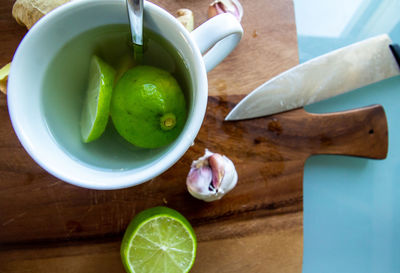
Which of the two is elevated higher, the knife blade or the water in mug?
the water in mug

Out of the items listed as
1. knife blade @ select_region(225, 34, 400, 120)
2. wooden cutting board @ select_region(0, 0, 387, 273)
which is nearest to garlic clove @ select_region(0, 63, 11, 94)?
wooden cutting board @ select_region(0, 0, 387, 273)

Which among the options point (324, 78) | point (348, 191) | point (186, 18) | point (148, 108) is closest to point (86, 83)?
point (148, 108)

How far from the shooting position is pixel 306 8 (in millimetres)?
974

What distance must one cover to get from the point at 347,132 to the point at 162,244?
0.54 m

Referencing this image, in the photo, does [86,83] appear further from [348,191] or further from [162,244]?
[348,191]

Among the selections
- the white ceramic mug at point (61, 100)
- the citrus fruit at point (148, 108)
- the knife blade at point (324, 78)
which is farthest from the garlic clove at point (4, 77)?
the knife blade at point (324, 78)

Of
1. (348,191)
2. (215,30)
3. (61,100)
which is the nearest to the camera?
(215,30)

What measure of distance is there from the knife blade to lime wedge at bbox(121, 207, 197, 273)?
0.28m

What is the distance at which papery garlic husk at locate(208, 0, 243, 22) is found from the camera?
77 centimetres

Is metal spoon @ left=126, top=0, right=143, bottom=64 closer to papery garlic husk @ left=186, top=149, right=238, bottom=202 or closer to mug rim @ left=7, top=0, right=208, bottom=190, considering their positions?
mug rim @ left=7, top=0, right=208, bottom=190

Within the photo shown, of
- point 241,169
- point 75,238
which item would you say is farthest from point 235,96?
point 75,238

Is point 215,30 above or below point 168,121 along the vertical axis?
above

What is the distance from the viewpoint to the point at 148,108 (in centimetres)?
55

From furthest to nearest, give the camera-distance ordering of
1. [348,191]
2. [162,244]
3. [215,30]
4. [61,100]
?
[348,191] < [162,244] < [61,100] < [215,30]
